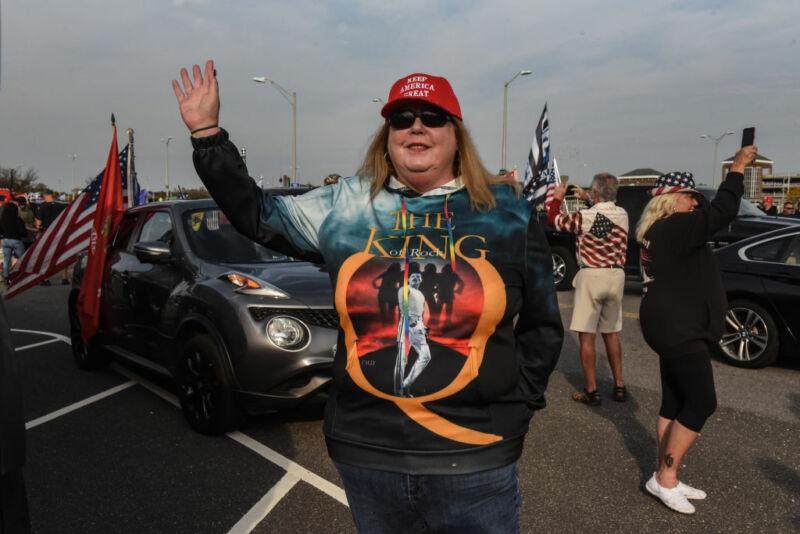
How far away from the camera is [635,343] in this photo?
7316 mm

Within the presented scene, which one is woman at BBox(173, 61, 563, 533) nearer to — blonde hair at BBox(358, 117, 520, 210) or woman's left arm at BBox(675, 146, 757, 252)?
blonde hair at BBox(358, 117, 520, 210)

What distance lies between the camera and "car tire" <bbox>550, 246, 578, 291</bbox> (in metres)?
11.6

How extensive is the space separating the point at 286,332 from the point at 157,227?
2.21 meters

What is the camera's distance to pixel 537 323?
6.05 feet

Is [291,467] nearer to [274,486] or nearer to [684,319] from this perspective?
[274,486]

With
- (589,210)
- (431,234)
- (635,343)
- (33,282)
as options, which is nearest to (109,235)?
(33,282)

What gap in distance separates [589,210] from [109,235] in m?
4.66

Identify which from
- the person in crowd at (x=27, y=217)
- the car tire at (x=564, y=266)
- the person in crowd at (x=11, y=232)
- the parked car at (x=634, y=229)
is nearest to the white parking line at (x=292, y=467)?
the parked car at (x=634, y=229)

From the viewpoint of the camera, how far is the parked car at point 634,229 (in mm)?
10000

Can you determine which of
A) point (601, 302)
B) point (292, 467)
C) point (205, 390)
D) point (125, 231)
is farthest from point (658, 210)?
point (125, 231)

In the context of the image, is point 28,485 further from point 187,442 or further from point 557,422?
point 557,422

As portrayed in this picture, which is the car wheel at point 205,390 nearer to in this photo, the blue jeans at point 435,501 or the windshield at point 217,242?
the windshield at point 217,242

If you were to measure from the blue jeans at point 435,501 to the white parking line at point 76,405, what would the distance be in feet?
12.7

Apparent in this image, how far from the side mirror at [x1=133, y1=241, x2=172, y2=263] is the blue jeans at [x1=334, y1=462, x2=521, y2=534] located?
3392 mm
